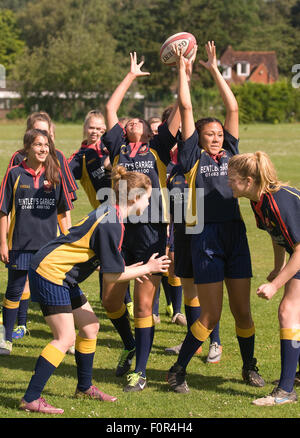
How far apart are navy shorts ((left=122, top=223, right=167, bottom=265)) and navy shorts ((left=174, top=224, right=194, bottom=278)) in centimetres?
48

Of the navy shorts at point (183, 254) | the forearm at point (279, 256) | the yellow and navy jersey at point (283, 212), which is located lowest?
the navy shorts at point (183, 254)

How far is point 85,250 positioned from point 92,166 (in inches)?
122

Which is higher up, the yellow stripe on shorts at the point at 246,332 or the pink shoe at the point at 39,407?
the yellow stripe on shorts at the point at 246,332

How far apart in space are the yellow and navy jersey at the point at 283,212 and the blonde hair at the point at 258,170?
0.06 meters

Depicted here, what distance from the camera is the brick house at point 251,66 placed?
288ft

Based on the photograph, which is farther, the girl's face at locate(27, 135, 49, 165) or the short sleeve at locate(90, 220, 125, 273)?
the girl's face at locate(27, 135, 49, 165)

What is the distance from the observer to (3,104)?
74750mm

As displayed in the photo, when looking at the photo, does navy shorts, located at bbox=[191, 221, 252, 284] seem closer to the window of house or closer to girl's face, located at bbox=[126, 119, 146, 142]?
girl's face, located at bbox=[126, 119, 146, 142]

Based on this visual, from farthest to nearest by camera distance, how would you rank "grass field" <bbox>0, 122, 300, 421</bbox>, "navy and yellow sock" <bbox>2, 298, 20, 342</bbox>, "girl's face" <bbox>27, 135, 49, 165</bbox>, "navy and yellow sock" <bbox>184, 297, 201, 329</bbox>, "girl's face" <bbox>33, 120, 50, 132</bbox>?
"girl's face" <bbox>33, 120, 50, 132</bbox> → "navy and yellow sock" <bbox>2, 298, 20, 342</bbox> → "navy and yellow sock" <bbox>184, 297, 201, 329</bbox> → "girl's face" <bbox>27, 135, 49, 165</bbox> → "grass field" <bbox>0, 122, 300, 421</bbox>

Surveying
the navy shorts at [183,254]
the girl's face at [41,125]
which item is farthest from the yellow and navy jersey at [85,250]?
the girl's face at [41,125]

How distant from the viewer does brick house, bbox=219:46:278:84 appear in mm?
87875

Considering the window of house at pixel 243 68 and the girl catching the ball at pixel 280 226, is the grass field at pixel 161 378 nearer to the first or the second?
the girl catching the ball at pixel 280 226

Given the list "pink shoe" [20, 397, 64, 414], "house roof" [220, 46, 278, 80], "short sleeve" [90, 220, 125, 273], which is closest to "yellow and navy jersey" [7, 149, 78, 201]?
"short sleeve" [90, 220, 125, 273]

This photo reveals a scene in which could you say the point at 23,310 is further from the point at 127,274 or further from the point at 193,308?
the point at 127,274
